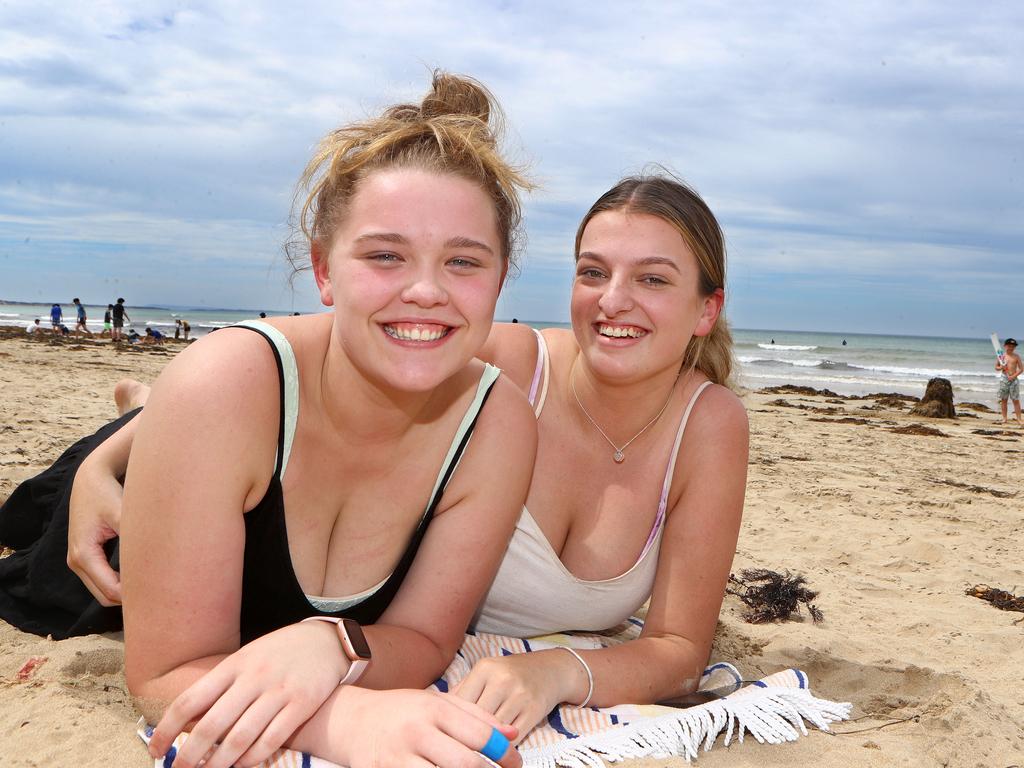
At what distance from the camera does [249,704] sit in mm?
1853

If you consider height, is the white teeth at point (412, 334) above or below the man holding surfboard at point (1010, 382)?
above

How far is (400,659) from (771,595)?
260 centimetres

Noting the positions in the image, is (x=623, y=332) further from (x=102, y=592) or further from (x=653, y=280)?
(x=102, y=592)

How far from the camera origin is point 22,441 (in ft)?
20.9

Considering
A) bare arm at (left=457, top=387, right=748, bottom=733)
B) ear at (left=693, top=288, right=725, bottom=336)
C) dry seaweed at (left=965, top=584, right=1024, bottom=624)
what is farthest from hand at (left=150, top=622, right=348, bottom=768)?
dry seaweed at (left=965, top=584, right=1024, bottom=624)

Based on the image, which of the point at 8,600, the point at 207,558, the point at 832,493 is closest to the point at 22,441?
the point at 8,600

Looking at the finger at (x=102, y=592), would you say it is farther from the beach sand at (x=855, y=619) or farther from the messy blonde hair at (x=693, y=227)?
the messy blonde hair at (x=693, y=227)

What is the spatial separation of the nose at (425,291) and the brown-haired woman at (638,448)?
86 cm

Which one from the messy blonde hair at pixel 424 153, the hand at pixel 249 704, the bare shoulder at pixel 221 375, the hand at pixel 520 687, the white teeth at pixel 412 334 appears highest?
the messy blonde hair at pixel 424 153

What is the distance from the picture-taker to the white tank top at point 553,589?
293cm

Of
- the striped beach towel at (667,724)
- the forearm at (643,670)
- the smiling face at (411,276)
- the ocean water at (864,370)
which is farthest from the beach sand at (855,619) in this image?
the ocean water at (864,370)

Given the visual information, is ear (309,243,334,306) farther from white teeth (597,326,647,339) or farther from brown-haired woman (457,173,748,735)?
white teeth (597,326,647,339)

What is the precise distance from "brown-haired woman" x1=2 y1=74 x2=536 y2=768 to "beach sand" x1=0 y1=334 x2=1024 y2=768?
0.44 meters

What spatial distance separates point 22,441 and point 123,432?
4090 millimetres
